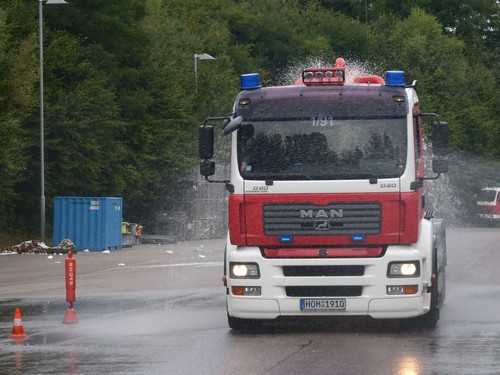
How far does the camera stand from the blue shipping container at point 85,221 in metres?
46.9

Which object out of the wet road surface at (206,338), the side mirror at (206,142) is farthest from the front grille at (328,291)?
the side mirror at (206,142)

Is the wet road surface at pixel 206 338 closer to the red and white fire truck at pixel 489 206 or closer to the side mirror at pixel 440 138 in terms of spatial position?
the side mirror at pixel 440 138

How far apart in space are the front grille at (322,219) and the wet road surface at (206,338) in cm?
132

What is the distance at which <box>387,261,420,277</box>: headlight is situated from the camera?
16.0 m

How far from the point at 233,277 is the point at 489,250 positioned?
27147 millimetres

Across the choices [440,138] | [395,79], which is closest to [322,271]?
[440,138]

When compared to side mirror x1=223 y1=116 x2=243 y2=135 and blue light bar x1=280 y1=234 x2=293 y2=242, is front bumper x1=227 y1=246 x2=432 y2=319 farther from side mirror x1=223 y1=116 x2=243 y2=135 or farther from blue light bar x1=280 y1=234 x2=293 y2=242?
side mirror x1=223 y1=116 x2=243 y2=135

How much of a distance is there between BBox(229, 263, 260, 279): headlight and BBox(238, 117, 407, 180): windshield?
1082 mm

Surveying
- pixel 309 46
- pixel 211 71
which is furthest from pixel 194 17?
pixel 211 71

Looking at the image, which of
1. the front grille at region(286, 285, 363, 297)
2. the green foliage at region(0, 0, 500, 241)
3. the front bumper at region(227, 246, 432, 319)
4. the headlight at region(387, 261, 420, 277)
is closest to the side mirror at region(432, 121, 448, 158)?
the front bumper at region(227, 246, 432, 319)

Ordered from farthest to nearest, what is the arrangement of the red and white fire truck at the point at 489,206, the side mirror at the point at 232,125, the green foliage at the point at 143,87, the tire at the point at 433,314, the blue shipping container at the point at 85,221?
the red and white fire truck at the point at 489,206 → the green foliage at the point at 143,87 → the blue shipping container at the point at 85,221 → the tire at the point at 433,314 → the side mirror at the point at 232,125

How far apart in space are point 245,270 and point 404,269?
6.41 ft

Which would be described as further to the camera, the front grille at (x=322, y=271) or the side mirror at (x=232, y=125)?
the side mirror at (x=232, y=125)

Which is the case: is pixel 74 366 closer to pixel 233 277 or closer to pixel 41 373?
pixel 41 373
